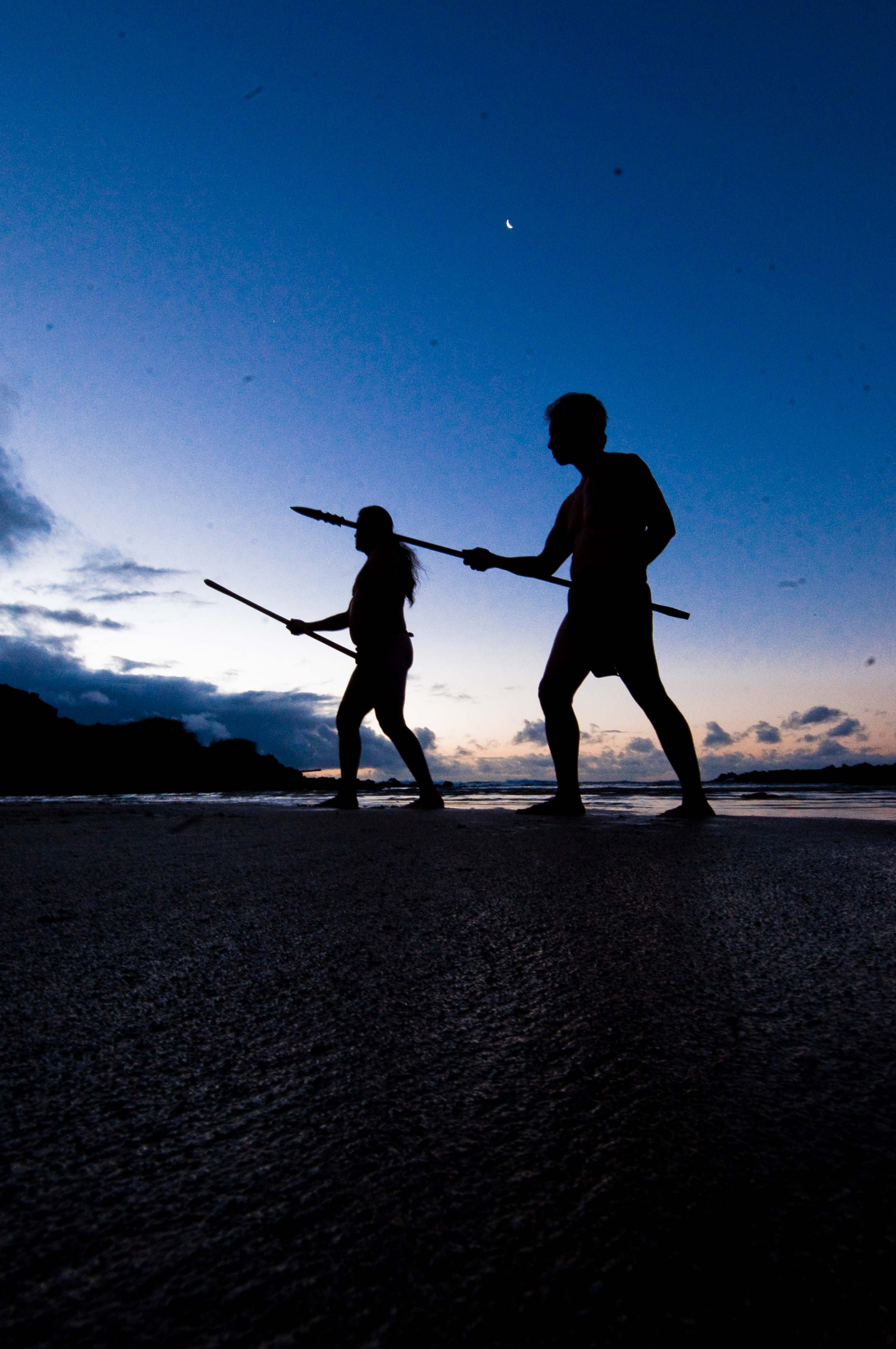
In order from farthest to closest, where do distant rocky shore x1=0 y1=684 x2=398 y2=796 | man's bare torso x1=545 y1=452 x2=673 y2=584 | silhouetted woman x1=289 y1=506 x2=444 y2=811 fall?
distant rocky shore x1=0 y1=684 x2=398 y2=796 → silhouetted woman x1=289 y1=506 x2=444 y2=811 → man's bare torso x1=545 y1=452 x2=673 y2=584

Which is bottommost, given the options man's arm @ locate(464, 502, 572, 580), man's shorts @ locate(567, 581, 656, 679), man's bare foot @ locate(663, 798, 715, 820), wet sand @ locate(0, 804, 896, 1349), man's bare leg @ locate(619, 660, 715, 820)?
wet sand @ locate(0, 804, 896, 1349)

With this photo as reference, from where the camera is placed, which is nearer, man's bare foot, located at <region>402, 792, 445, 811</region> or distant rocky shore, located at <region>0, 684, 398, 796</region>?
man's bare foot, located at <region>402, 792, 445, 811</region>

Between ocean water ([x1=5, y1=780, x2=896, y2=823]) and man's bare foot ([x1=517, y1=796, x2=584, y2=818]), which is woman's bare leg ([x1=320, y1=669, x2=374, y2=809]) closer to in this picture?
ocean water ([x1=5, y1=780, x2=896, y2=823])

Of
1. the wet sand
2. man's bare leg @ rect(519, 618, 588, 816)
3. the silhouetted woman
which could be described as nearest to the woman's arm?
the silhouetted woman

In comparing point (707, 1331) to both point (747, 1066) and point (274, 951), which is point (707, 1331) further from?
point (274, 951)

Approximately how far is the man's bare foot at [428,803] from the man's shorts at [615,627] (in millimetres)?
1649

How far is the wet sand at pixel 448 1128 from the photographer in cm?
43

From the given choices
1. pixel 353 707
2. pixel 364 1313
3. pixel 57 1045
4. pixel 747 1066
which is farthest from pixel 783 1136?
pixel 353 707

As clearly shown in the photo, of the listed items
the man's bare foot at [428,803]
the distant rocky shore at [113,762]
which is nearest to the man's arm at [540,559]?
the man's bare foot at [428,803]

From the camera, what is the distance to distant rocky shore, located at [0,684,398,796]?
14.4m

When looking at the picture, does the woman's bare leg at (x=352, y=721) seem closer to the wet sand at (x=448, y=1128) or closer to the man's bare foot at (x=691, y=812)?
the man's bare foot at (x=691, y=812)

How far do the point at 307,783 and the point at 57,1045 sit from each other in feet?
60.9

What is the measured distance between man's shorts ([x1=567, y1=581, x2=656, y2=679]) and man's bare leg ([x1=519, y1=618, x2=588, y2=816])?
0.34 feet

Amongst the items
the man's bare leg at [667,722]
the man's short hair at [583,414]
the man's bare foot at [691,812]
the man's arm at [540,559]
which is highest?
the man's short hair at [583,414]
